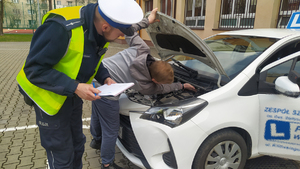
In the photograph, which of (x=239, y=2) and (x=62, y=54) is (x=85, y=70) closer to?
(x=62, y=54)

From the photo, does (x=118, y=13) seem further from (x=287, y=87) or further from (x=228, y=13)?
(x=228, y=13)

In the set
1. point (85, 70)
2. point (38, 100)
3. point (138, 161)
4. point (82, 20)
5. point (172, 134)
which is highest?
point (82, 20)

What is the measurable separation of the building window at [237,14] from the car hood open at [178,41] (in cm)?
684

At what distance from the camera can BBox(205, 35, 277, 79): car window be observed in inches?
94.4

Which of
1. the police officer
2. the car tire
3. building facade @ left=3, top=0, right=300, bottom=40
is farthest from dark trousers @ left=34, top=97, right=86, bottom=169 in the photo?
building facade @ left=3, top=0, right=300, bottom=40

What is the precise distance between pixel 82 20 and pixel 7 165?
2.14 meters

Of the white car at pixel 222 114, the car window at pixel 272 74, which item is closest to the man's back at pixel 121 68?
the white car at pixel 222 114

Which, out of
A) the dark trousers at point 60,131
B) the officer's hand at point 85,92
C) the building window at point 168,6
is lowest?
A: the dark trousers at point 60,131

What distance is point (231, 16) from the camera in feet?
30.5

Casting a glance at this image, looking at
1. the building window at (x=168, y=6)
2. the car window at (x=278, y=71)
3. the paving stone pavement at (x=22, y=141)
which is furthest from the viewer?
the building window at (x=168, y=6)

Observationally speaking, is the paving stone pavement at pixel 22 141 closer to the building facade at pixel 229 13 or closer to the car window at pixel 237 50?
the car window at pixel 237 50

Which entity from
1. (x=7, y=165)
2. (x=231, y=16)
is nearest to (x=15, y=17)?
(x=231, y=16)

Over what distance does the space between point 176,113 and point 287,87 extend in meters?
1.06

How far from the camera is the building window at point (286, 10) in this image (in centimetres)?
698
